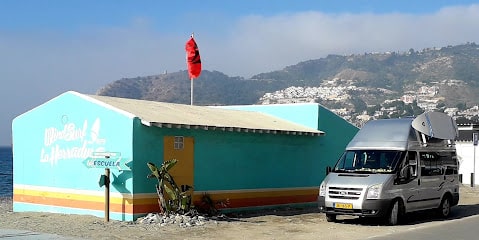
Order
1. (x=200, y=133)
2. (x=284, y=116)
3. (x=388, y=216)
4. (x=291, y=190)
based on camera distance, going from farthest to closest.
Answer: (x=284, y=116)
(x=291, y=190)
(x=200, y=133)
(x=388, y=216)

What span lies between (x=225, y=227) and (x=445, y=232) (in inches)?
215

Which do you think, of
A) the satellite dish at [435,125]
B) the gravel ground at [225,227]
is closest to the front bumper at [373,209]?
the gravel ground at [225,227]

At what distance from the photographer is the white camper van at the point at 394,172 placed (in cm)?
1639

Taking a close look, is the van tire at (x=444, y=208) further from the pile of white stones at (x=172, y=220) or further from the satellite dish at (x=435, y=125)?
the pile of white stones at (x=172, y=220)

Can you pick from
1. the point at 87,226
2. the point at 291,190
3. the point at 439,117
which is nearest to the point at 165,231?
the point at 87,226

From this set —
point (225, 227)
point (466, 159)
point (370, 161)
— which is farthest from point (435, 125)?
point (466, 159)

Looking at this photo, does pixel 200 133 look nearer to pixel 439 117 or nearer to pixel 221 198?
pixel 221 198

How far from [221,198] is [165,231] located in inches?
160

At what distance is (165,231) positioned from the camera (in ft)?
49.0

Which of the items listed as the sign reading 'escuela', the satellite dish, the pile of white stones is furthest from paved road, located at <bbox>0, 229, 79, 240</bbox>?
the satellite dish

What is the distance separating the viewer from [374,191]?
640 inches

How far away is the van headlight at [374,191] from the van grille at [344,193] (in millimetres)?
229

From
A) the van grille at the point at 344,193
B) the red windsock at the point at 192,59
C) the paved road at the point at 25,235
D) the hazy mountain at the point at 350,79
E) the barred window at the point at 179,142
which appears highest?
the hazy mountain at the point at 350,79

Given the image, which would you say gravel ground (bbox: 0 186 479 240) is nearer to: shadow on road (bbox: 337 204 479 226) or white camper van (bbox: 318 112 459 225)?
shadow on road (bbox: 337 204 479 226)
